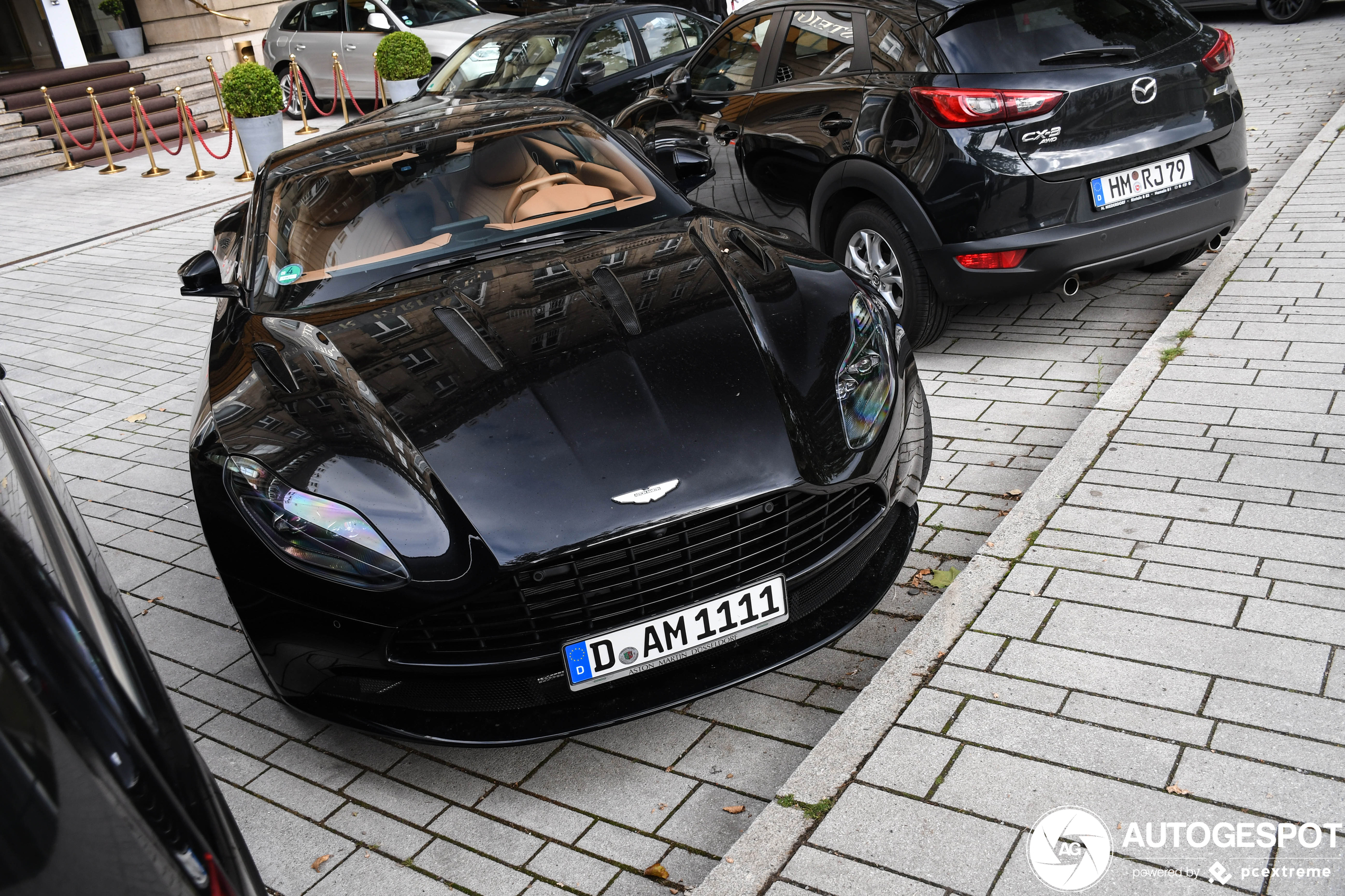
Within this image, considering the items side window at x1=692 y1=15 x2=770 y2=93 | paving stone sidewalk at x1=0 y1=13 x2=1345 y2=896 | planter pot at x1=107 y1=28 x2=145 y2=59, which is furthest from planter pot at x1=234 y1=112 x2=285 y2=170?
planter pot at x1=107 y1=28 x2=145 y2=59

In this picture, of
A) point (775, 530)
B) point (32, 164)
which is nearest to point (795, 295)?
point (775, 530)

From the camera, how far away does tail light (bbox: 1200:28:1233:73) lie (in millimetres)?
4504

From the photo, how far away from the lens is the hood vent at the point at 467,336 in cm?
285

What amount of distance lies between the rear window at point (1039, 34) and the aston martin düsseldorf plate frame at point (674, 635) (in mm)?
2748

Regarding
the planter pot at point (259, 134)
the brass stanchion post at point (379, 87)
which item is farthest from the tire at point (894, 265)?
the brass stanchion post at point (379, 87)

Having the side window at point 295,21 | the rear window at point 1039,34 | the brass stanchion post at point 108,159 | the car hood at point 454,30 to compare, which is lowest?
the brass stanchion post at point 108,159

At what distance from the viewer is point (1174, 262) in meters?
5.43

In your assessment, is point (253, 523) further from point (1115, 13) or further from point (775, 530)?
point (1115, 13)

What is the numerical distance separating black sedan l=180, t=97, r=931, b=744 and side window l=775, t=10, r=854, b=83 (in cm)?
198

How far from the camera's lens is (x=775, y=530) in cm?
251

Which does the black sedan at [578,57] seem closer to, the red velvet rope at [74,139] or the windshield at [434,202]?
the windshield at [434,202]

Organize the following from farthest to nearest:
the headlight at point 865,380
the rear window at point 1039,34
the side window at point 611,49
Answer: the side window at point 611,49
the rear window at point 1039,34
the headlight at point 865,380

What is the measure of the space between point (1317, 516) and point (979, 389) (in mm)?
1641

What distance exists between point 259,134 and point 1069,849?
1148 cm
